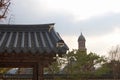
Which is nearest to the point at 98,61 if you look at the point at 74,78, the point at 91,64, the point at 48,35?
the point at 91,64

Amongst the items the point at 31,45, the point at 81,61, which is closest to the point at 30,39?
the point at 31,45

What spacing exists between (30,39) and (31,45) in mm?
709

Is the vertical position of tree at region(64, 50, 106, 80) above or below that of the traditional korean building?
above

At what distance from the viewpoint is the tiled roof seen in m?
7.32

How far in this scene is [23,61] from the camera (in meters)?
7.75

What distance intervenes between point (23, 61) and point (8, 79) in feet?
51.9

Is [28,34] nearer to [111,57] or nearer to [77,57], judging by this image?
[77,57]

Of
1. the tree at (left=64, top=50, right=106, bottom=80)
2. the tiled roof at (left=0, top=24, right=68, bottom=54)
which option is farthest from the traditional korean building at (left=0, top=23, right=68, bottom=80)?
the tree at (left=64, top=50, right=106, bottom=80)

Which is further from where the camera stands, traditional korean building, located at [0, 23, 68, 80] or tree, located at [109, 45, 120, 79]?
tree, located at [109, 45, 120, 79]

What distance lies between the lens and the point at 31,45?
7.67 m

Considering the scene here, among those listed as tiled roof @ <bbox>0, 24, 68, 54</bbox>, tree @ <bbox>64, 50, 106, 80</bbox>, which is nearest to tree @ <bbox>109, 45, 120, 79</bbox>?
tree @ <bbox>64, 50, 106, 80</bbox>

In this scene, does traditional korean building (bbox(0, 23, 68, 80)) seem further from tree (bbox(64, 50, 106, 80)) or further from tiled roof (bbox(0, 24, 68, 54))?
tree (bbox(64, 50, 106, 80))

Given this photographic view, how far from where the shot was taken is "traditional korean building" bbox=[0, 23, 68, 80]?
733 cm

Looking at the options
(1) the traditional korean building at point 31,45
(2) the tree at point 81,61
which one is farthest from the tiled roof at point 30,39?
(2) the tree at point 81,61
